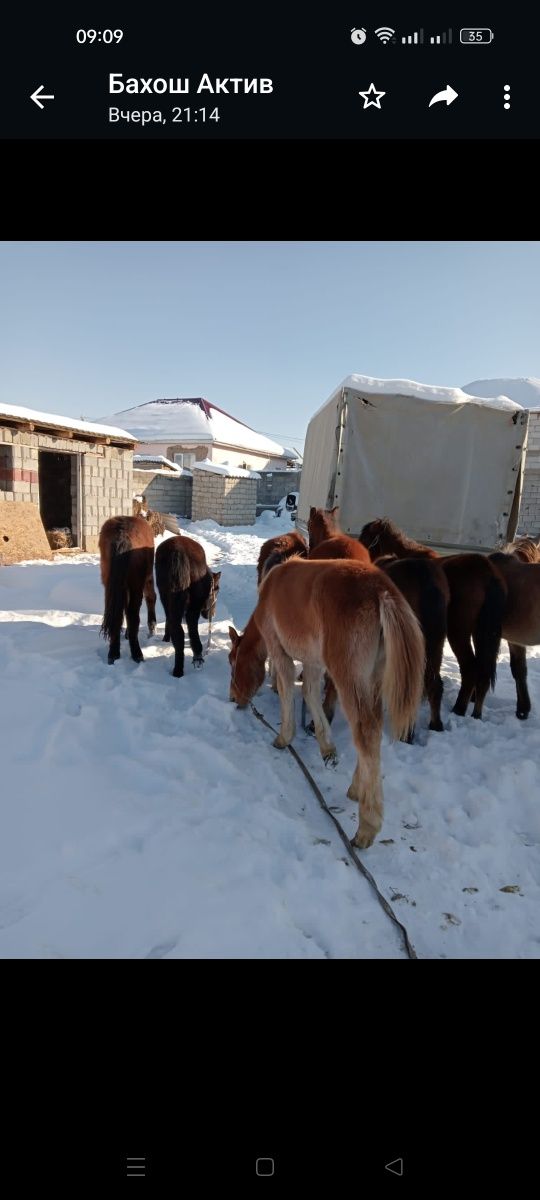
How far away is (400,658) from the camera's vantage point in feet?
7.59

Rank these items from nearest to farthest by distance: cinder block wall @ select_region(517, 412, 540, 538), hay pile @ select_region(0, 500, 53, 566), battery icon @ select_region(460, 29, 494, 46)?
battery icon @ select_region(460, 29, 494, 46)
hay pile @ select_region(0, 500, 53, 566)
cinder block wall @ select_region(517, 412, 540, 538)

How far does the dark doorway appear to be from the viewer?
14227mm

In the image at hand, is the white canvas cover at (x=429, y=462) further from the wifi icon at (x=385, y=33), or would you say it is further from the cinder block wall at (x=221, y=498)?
the cinder block wall at (x=221, y=498)

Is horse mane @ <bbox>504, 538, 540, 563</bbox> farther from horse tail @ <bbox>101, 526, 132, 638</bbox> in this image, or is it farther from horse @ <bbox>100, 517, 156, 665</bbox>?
horse tail @ <bbox>101, 526, 132, 638</bbox>

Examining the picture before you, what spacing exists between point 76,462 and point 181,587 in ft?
27.2

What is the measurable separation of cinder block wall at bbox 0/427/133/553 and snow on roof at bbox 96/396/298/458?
25.6 m

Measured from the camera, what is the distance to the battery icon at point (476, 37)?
105 centimetres

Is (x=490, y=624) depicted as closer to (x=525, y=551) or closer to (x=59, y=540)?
(x=525, y=551)

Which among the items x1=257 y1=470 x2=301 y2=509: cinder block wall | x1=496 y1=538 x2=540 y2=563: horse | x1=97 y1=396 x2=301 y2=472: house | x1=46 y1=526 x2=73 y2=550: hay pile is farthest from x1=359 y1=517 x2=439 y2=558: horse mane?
x1=97 y1=396 x2=301 y2=472: house

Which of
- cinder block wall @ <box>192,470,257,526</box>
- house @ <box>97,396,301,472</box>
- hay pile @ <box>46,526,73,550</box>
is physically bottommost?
hay pile @ <box>46,526,73,550</box>

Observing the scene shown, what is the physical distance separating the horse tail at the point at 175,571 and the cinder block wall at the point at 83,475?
660 centimetres

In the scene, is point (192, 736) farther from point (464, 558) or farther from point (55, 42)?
point (55, 42)
